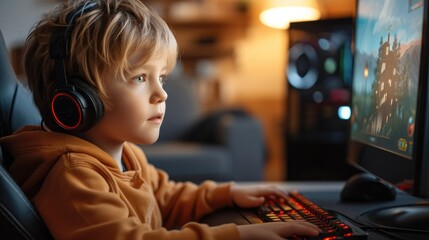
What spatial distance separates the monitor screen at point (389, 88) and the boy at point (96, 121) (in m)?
0.20

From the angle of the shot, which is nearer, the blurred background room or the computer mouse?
the computer mouse

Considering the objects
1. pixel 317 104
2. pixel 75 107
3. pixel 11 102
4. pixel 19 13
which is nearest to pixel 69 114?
pixel 75 107

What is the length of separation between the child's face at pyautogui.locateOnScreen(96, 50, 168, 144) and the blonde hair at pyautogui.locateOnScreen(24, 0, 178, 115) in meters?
0.01

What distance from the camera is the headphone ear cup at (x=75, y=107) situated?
0.65 metres

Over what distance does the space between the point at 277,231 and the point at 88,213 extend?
0.24 meters

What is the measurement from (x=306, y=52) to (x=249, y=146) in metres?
0.72

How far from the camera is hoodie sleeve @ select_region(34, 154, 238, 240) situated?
591 millimetres

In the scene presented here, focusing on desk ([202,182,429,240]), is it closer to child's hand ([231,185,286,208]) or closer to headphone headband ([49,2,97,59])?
child's hand ([231,185,286,208])

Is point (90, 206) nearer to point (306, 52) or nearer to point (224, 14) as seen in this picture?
point (306, 52)

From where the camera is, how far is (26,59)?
75 cm

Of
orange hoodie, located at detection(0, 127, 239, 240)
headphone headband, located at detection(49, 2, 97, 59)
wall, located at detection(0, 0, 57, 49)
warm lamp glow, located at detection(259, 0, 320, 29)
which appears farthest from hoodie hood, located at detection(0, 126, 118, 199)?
wall, located at detection(0, 0, 57, 49)

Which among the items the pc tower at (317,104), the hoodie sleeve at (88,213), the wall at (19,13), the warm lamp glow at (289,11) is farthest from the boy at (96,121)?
the wall at (19,13)

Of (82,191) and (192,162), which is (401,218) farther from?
(192,162)

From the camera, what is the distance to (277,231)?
0.61m
